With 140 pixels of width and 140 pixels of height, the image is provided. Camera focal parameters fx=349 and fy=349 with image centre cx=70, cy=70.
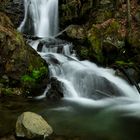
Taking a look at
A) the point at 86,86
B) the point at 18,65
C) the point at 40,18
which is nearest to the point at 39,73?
the point at 18,65

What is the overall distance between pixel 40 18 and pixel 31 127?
12.3 meters

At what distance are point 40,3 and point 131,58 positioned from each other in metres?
7.64

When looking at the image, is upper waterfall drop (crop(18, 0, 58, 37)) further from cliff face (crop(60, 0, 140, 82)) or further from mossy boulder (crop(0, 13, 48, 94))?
mossy boulder (crop(0, 13, 48, 94))

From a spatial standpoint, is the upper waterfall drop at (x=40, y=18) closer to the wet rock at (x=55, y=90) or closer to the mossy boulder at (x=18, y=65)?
the mossy boulder at (x=18, y=65)

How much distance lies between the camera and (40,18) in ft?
65.6

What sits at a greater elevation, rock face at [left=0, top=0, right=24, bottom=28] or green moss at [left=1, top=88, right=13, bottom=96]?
rock face at [left=0, top=0, right=24, bottom=28]

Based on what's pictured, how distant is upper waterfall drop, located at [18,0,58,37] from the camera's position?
64.0 feet

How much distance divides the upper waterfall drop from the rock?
10.9 m

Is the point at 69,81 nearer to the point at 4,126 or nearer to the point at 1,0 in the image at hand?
the point at 4,126

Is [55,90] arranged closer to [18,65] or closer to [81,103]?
[81,103]

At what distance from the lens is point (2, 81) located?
533 inches

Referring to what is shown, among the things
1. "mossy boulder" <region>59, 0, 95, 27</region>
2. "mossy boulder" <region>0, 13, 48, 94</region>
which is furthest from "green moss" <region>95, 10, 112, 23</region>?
"mossy boulder" <region>0, 13, 48, 94</region>

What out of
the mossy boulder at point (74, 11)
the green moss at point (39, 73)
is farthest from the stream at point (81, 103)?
the mossy boulder at point (74, 11)

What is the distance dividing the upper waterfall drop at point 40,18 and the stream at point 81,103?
424 mm
